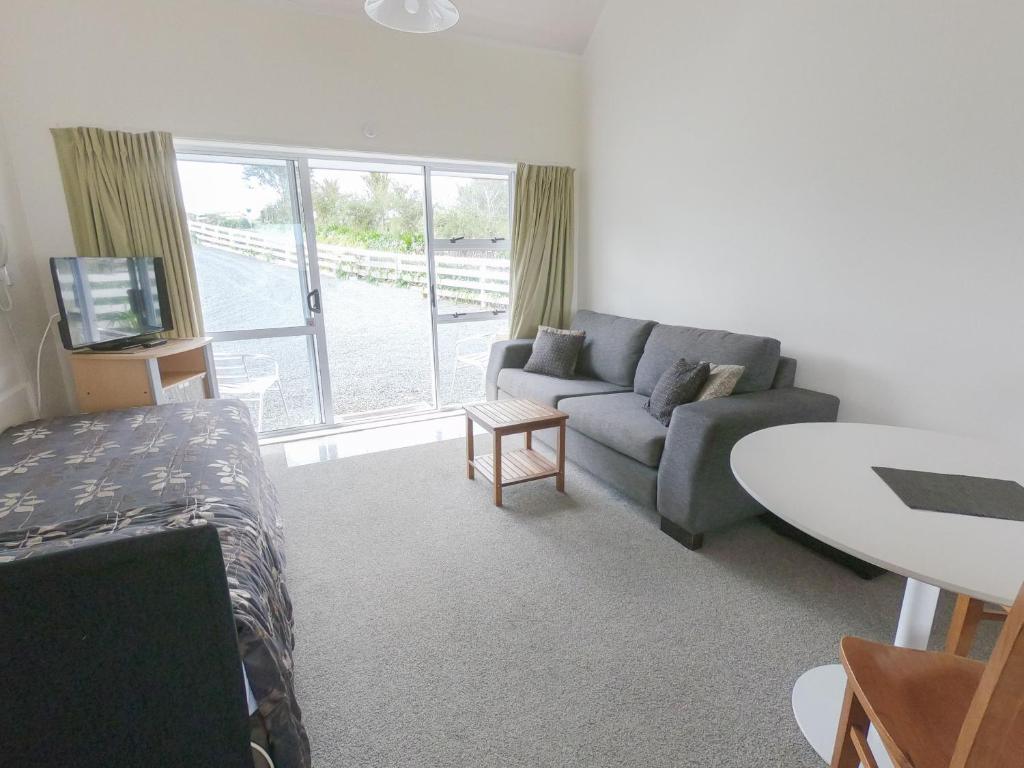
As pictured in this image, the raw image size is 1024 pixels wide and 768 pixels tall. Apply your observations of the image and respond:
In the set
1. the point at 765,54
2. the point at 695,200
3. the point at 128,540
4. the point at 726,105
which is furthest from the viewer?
the point at 695,200

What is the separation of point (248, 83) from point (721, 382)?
11.1 feet

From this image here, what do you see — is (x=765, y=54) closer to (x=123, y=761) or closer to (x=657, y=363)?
(x=657, y=363)

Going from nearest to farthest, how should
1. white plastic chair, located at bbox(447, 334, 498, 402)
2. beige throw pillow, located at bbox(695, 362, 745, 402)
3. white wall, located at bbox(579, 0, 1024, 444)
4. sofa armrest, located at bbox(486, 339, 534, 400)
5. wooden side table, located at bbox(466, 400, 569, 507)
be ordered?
white wall, located at bbox(579, 0, 1024, 444) < beige throw pillow, located at bbox(695, 362, 745, 402) < wooden side table, located at bbox(466, 400, 569, 507) < sofa armrest, located at bbox(486, 339, 534, 400) < white plastic chair, located at bbox(447, 334, 498, 402)

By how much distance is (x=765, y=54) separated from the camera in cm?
265

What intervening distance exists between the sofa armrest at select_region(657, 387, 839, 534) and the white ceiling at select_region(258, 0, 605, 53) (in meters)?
3.13

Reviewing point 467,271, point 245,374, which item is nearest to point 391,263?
point 467,271

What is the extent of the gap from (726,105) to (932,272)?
154 centimetres

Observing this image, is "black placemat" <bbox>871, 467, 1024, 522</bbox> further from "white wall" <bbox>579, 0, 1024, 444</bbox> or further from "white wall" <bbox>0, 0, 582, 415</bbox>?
"white wall" <bbox>0, 0, 582, 415</bbox>

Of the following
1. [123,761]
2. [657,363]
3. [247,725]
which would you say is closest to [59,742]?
[123,761]

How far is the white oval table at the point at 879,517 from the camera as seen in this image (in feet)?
3.07

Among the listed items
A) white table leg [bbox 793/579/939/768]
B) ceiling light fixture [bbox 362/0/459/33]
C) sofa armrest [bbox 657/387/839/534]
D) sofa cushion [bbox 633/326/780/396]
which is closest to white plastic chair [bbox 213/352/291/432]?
ceiling light fixture [bbox 362/0/459/33]

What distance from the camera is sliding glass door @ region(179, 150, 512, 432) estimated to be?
3.34m

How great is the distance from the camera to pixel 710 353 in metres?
2.79

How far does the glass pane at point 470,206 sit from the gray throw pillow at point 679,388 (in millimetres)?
2215
